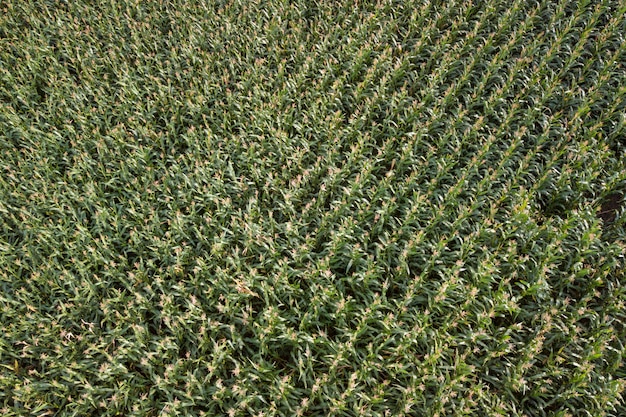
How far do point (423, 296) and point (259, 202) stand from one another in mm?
1338

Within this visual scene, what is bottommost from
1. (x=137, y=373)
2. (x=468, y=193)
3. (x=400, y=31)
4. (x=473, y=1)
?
(x=137, y=373)

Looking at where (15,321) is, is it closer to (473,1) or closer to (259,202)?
(259,202)

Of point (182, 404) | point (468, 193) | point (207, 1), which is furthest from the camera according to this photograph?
point (207, 1)

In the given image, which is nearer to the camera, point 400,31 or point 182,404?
point 182,404

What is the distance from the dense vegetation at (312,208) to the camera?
10.0 feet

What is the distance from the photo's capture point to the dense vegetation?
120 inches

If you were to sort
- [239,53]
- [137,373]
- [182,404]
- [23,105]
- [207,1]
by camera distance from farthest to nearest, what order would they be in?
1. [207,1]
2. [239,53]
3. [23,105]
4. [137,373]
5. [182,404]

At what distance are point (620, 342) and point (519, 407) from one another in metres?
0.72

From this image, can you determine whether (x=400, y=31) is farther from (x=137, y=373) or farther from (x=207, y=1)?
(x=137, y=373)

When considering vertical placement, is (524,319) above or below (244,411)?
above

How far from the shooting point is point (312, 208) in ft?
12.4

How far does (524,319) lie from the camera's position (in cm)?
332

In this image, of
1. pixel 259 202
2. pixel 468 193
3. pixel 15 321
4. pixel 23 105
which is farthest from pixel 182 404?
pixel 23 105

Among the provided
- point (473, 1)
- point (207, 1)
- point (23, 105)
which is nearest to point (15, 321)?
point (23, 105)
